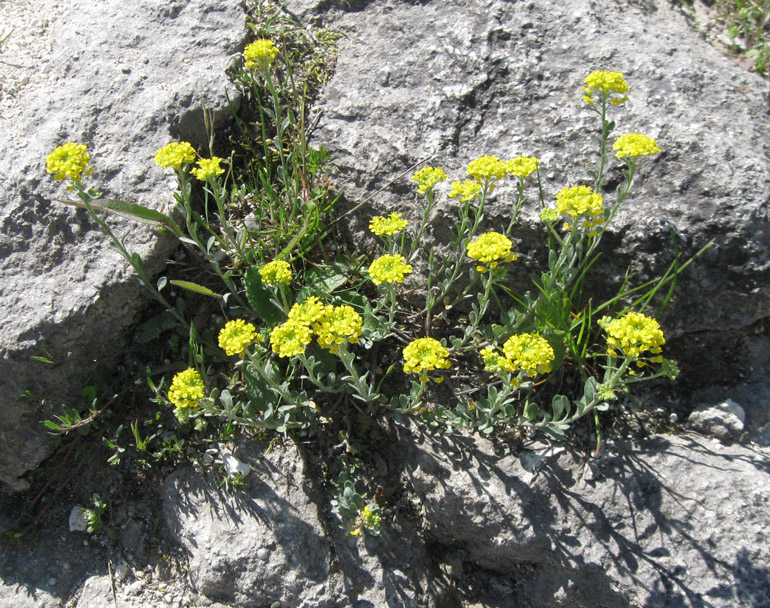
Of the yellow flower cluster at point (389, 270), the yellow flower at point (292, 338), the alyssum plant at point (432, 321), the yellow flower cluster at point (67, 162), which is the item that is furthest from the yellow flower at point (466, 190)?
the yellow flower cluster at point (67, 162)

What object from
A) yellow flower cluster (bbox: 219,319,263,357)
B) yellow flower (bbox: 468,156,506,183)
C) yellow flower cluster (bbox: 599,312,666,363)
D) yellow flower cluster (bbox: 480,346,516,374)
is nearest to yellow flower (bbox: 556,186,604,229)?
yellow flower (bbox: 468,156,506,183)

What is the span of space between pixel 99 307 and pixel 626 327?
8.45 ft

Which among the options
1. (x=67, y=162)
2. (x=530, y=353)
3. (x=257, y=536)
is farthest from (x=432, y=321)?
(x=67, y=162)

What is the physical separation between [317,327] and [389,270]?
1.35 ft

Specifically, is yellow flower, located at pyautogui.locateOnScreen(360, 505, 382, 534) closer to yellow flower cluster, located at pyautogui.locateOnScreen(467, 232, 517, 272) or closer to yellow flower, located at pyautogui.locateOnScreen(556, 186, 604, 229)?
yellow flower cluster, located at pyautogui.locateOnScreen(467, 232, 517, 272)

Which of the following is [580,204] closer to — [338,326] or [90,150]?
[338,326]

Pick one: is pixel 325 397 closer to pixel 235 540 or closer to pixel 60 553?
pixel 235 540

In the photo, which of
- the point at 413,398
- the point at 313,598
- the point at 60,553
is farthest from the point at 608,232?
the point at 60,553

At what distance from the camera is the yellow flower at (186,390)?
2.58 metres

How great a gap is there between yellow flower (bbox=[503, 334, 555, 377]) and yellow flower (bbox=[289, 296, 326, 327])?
0.79 meters

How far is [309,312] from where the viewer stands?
241cm

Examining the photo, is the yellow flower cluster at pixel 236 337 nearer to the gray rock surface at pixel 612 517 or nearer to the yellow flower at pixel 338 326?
the yellow flower at pixel 338 326

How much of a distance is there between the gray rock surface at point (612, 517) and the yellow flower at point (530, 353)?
Answer: 0.68m

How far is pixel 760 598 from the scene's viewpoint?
252 cm
